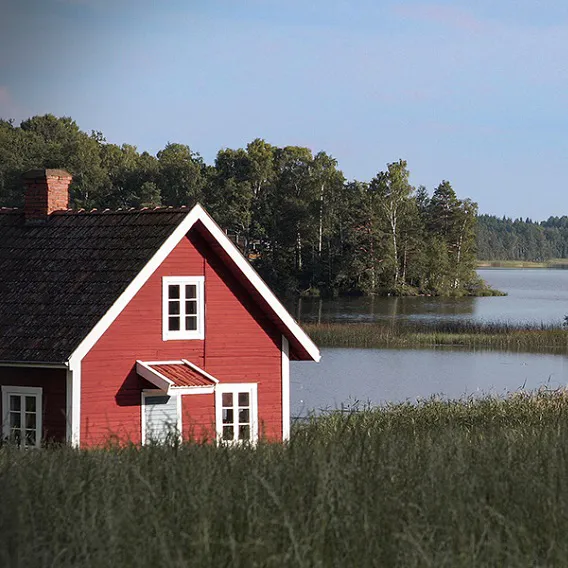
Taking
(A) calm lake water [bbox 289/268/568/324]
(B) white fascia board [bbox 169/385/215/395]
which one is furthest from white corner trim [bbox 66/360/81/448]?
(A) calm lake water [bbox 289/268/568/324]

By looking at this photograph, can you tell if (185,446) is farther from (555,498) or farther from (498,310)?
(498,310)

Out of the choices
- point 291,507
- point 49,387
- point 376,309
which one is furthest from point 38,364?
point 376,309

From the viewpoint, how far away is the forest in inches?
3816

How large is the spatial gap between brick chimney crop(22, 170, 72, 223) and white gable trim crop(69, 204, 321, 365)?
10.9ft

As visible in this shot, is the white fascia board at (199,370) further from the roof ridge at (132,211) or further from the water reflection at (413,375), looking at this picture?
the water reflection at (413,375)

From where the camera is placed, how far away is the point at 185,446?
21.3ft

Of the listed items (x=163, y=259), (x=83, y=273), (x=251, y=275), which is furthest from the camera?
(x=251, y=275)

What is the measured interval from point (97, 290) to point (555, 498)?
14.9 m

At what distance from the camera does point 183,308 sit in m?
20.1

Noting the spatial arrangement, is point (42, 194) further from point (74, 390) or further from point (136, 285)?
point (74, 390)

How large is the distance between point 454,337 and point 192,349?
33628 mm

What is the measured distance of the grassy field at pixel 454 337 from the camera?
162 feet

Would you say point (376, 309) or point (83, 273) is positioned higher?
point (83, 273)

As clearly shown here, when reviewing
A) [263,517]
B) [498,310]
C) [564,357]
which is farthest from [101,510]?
[498,310]
